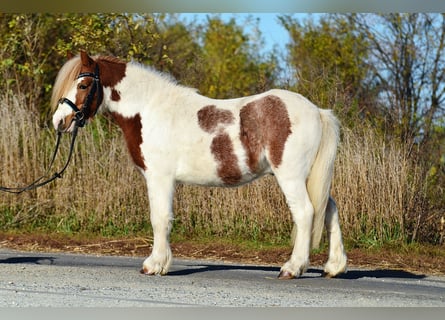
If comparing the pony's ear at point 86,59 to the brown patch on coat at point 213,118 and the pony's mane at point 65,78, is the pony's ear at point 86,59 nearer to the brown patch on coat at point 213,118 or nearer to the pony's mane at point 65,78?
the pony's mane at point 65,78

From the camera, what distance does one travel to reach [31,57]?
19.2m

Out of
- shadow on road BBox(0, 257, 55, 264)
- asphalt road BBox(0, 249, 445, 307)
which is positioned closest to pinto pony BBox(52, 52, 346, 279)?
asphalt road BBox(0, 249, 445, 307)

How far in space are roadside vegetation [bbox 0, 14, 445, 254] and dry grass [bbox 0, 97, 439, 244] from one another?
0.02m

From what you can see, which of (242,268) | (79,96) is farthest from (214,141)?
(242,268)

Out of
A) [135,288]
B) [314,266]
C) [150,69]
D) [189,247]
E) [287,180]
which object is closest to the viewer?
[135,288]

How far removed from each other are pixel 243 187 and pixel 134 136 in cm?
453

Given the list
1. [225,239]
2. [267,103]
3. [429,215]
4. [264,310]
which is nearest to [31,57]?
A: [225,239]

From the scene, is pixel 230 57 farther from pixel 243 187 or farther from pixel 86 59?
pixel 86 59

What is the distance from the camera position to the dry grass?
13688 mm

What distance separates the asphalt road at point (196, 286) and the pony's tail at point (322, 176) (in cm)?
60

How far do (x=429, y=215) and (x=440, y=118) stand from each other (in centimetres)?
555

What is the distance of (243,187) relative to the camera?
47.6ft

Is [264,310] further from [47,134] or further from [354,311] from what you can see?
[47,134]

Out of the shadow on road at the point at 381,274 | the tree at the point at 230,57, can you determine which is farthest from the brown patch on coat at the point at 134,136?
the tree at the point at 230,57
